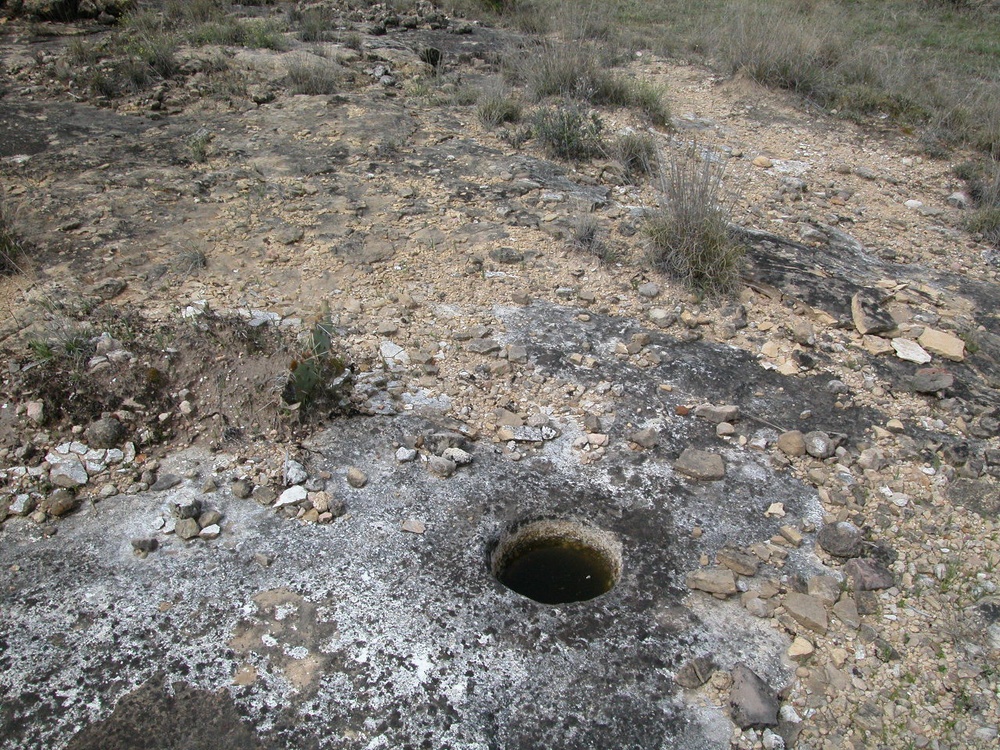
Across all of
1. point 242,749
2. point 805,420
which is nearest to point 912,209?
point 805,420

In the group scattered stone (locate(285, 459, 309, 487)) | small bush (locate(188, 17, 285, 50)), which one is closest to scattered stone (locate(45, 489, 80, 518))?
scattered stone (locate(285, 459, 309, 487))

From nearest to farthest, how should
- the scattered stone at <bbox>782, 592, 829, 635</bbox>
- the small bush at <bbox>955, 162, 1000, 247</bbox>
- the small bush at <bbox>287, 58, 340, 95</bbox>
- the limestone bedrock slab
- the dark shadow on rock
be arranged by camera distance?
the dark shadow on rock < the limestone bedrock slab < the scattered stone at <bbox>782, 592, 829, 635</bbox> < the small bush at <bbox>955, 162, 1000, 247</bbox> < the small bush at <bbox>287, 58, 340, 95</bbox>

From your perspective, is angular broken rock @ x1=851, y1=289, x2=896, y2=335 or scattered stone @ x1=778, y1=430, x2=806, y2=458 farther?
angular broken rock @ x1=851, y1=289, x2=896, y2=335

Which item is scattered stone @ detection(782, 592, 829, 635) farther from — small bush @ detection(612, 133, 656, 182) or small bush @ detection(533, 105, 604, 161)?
small bush @ detection(533, 105, 604, 161)

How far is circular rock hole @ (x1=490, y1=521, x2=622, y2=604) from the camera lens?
2500 millimetres

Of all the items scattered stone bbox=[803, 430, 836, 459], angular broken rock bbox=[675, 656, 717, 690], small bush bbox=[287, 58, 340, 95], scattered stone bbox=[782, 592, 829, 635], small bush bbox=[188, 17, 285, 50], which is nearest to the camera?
angular broken rock bbox=[675, 656, 717, 690]

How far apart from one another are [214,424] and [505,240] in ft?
6.49

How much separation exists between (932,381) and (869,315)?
20.0 inches

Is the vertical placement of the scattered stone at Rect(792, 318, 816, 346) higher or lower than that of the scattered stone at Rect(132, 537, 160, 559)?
higher

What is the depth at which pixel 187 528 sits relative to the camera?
2453 millimetres

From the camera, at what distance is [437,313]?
140 inches

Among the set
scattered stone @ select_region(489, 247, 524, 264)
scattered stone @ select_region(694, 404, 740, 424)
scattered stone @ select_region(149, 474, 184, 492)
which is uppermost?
scattered stone @ select_region(489, 247, 524, 264)

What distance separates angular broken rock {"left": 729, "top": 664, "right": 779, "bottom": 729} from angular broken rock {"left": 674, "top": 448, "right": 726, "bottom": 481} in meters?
0.84

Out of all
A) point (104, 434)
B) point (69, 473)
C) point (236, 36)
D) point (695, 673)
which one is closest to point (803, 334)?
point (695, 673)
